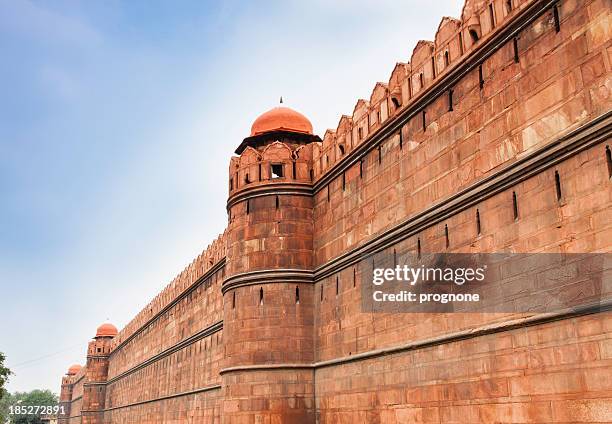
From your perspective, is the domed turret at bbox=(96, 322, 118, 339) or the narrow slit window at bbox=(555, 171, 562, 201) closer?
the narrow slit window at bbox=(555, 171, 562, 201)

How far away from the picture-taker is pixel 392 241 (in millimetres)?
11773

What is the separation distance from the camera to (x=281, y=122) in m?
16.5

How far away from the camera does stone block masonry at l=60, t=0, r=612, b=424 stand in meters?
7.79

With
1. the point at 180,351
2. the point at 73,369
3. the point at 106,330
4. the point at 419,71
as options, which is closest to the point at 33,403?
the point at 73,369

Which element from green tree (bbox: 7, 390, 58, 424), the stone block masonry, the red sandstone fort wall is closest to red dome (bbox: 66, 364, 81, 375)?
green tree (bbox: 7, 390, 58, 424)

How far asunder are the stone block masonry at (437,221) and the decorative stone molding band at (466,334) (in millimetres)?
26

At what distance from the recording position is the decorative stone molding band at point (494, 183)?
25.2 feet

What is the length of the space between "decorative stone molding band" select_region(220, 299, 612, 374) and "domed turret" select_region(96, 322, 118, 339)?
120ft

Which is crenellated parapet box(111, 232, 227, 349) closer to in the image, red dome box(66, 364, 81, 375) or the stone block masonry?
the stone block masonry

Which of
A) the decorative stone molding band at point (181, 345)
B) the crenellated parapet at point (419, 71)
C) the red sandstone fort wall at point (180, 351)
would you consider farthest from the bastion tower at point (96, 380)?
the crenellated parapet at point (419, 71)

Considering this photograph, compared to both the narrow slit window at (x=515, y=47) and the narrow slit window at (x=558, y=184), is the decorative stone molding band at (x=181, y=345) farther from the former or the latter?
the narrow slit window at (x=558, y=184)

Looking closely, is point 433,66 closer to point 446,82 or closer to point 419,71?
point 419,71

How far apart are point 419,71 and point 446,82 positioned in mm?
1003

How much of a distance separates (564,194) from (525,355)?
6.73 ft
